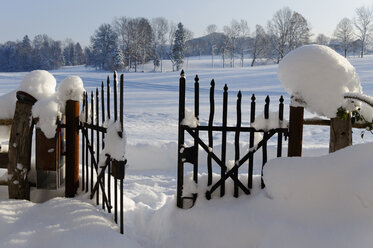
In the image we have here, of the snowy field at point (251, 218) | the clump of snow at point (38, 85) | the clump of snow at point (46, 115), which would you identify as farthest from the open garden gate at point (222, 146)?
the clump of snow at point (38, 85)

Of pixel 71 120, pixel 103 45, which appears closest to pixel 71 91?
pixel 71 120

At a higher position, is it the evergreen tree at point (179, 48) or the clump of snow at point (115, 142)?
the evergreen tree at point (179, 48)

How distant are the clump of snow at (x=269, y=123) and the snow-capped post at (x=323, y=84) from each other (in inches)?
4.8

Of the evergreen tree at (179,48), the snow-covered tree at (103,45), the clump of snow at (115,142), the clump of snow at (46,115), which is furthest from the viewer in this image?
the snow-covered tree at (103,45)

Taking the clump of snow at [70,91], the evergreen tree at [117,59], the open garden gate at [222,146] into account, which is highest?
the evergreen tree at [117,59]

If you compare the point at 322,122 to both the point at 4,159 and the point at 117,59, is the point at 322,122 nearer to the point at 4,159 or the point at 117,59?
the point at 4,159

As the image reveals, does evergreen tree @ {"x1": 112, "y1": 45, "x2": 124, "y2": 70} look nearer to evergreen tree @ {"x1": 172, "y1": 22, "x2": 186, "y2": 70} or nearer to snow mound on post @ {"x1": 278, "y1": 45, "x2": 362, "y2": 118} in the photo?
evergreen tree @ {"x1": 172, "y1": 22, "x2": 186, "y2": 70}

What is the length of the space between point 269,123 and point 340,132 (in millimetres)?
769

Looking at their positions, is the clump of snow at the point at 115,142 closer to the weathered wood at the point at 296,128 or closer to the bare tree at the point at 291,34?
the weathered wood at the point at 296,128

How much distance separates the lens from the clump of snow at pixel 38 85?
4.20m

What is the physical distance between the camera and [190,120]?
3.58m

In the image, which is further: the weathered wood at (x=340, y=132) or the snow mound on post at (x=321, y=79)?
the weathered wood at (x=340, y=132)

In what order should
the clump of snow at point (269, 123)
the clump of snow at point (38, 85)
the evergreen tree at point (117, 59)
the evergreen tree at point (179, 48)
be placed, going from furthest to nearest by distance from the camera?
1. the evergreen tree at point (179, 48)
2. the evergreen tree at point (117, 59)
3. the clump of snow at point (38, 85)
4. the clump of snow at point (269, 123)

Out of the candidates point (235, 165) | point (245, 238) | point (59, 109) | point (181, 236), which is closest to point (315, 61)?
point (235, 165)
